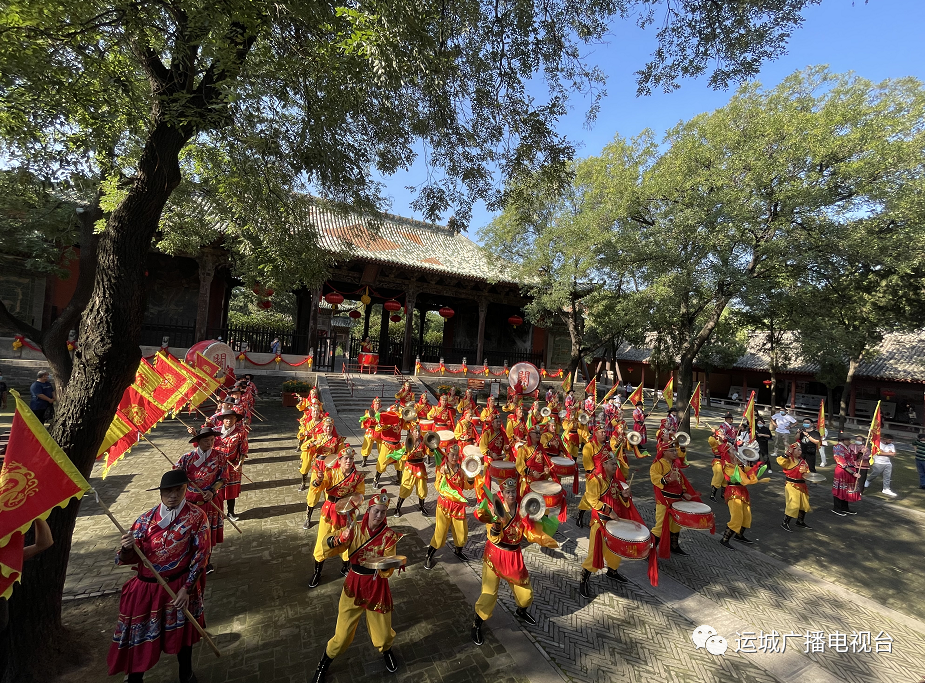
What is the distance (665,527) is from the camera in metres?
5.53

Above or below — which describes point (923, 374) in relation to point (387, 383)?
above

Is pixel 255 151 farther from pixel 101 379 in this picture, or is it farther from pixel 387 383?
pixel 387 383

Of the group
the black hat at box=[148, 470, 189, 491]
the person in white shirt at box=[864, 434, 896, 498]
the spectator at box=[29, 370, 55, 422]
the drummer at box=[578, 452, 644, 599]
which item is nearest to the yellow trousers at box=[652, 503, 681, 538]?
the drummer at box=[578, 452, 644, 599]

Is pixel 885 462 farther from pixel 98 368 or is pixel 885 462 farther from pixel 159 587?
pixel 98 368

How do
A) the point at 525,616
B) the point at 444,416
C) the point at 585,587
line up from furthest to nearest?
the point at 444,416 < the point at 585,587 < the point at 525,616

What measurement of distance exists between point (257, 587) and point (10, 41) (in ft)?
18.9

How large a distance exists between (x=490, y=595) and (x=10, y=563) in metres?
3.65

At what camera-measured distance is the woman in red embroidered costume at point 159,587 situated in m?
2.94

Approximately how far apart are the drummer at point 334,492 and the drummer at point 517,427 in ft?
13.8

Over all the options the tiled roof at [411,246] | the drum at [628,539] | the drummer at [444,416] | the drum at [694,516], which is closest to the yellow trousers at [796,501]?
the drum at [694,516]

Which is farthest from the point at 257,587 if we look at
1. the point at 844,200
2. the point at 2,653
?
the point at 844,200

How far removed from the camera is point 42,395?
27.8ft

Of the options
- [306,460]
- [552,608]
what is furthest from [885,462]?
[306,460]

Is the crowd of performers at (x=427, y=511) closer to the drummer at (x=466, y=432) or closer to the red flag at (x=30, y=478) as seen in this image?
the drummer at (x=466, y=432)
